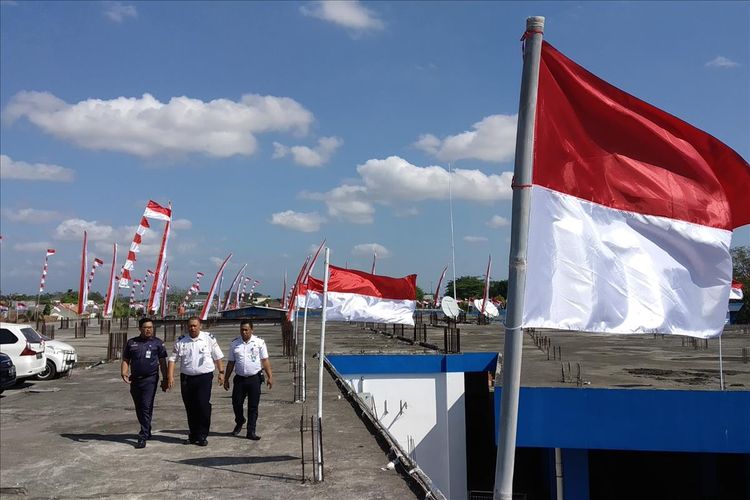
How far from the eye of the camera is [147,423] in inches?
348

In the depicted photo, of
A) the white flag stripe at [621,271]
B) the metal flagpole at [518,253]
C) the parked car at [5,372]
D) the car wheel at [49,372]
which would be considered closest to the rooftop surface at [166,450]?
the parked car at [5,372]

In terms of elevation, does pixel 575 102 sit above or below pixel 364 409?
above

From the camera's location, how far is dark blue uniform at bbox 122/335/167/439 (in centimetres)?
870

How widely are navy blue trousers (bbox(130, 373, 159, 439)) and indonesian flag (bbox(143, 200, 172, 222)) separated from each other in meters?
12.4

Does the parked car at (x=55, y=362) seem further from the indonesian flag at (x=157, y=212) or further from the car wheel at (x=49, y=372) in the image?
the indonesian flag at (x=157, y=212)

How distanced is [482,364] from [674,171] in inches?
723

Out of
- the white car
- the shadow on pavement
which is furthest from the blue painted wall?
the white car

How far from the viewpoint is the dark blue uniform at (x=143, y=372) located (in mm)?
8703

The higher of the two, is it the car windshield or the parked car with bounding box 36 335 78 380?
the car windshield

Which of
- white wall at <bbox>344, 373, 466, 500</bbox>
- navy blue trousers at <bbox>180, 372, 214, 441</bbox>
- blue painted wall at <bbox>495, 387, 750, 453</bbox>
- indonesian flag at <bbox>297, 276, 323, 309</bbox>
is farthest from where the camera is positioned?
white wall at <bbox>344, 373, 466, 500</bbox>

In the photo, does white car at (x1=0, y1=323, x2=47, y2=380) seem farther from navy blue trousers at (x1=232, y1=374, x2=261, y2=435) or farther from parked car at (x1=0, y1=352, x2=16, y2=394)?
navy blue trousers at (x1=232, y1=374, x2=261, y2=435)

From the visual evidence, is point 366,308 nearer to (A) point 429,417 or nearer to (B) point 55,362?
(B) point 55,362

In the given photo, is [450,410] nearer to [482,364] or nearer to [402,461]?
[482,364]

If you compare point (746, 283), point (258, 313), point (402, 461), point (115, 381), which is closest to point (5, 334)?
point (115, 381)
